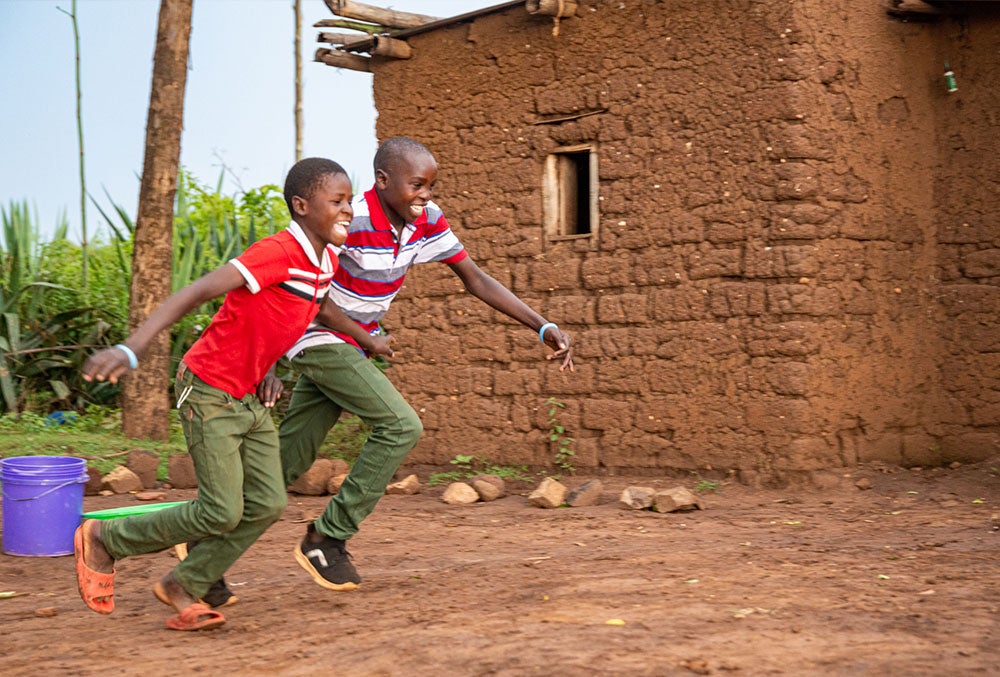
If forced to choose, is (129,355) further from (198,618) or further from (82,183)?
(82,183)

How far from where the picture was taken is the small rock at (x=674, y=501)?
6203 millimetres

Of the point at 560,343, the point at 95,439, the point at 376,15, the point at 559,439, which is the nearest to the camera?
the point at 560,343

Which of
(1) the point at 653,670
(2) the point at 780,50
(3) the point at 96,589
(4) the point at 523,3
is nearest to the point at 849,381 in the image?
(2) the point at 780,50

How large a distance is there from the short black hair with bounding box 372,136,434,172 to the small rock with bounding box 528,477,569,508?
282 cm

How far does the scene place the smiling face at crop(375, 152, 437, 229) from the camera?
13.5 ft

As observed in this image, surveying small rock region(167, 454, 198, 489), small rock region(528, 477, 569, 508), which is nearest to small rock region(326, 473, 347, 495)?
small rock region(167, 454, 198, 489)

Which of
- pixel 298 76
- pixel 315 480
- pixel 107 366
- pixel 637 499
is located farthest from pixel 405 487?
pixel 298 76

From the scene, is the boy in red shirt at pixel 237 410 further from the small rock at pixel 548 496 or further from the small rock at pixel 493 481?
the small rock at pixel 493 481

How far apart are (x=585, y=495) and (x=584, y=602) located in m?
2.60

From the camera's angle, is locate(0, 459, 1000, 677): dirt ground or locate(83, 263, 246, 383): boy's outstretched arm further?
locate(0, 459, 1000, 677): dirt ground

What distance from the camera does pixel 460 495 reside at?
6.88 metres

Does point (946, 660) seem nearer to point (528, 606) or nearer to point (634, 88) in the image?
point (528, 606)

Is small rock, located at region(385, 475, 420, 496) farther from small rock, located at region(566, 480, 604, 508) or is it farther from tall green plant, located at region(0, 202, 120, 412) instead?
tall green plant, located at region(0, 202, 120, 412)

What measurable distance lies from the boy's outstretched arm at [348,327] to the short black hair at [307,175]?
405 mm
